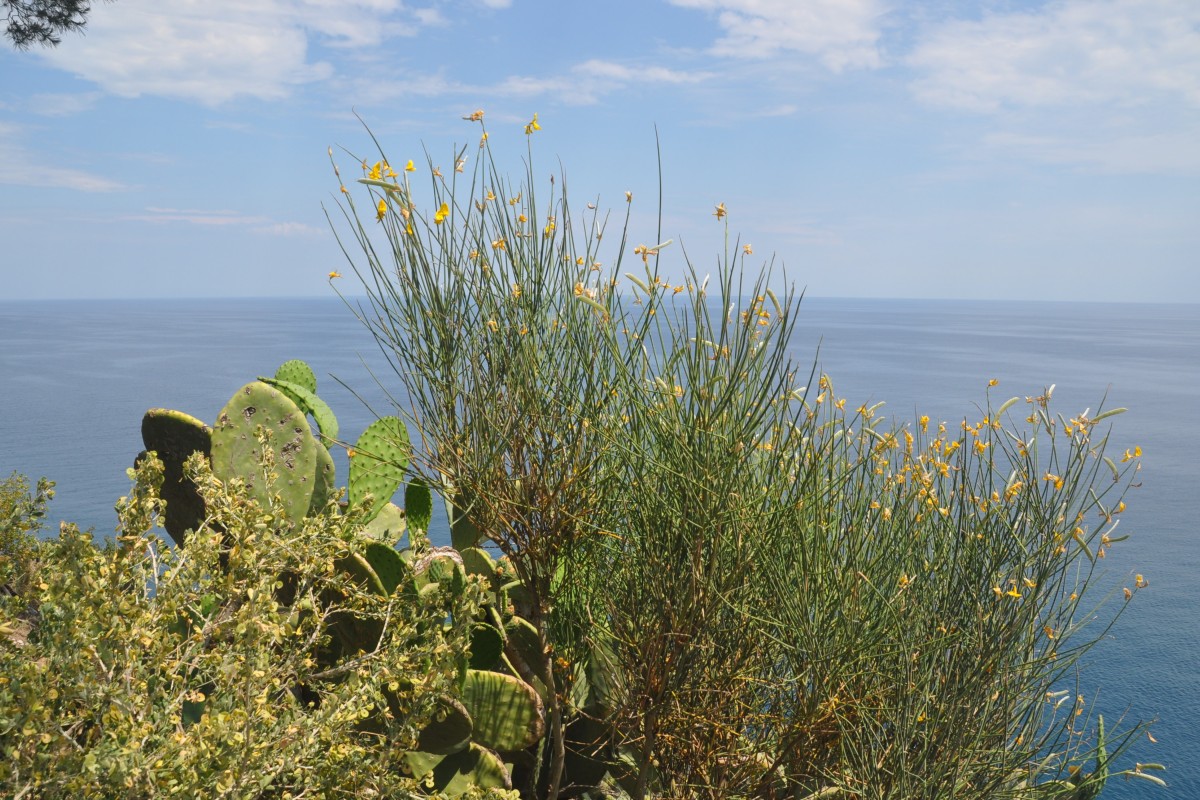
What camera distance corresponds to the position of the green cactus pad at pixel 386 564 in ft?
12.1

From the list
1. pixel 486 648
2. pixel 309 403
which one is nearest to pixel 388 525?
pixel 309 403

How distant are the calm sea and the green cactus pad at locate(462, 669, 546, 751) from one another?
170cm

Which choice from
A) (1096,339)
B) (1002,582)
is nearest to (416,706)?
(1002,582)

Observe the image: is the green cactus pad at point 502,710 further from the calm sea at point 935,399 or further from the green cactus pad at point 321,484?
the calm sea at point 935,399

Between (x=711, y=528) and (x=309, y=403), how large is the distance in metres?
2.30

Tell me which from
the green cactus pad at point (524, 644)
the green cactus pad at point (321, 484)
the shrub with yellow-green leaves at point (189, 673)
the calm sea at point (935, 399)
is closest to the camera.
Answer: the shrub with yellow-green leaves at point (189, 673)

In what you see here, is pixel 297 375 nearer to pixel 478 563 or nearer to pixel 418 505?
pixel 418 505

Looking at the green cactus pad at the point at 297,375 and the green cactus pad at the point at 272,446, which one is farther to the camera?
the green cactus pad at the point at 297,375

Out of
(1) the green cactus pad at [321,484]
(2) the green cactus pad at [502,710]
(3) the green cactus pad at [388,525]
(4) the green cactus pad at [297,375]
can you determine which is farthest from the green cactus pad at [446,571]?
(4) the green cactus pad at [297,375]

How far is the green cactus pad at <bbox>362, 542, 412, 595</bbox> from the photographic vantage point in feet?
12.1

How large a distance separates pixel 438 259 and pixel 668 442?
1.09m

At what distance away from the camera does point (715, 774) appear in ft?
12.7

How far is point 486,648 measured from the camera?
3.71 m

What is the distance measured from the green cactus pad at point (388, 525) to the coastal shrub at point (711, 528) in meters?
1.21
